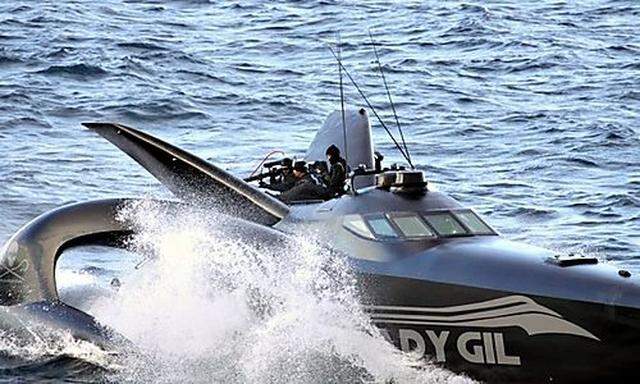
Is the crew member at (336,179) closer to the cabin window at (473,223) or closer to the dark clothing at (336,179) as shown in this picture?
Answer: the dark clothing at (336,179)

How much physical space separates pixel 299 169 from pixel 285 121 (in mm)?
15473

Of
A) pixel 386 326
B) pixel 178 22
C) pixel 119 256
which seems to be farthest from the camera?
pixel 178 22

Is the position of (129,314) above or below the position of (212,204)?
below

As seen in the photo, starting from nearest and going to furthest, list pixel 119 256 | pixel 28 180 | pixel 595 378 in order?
1. pixel 595 378
2. pixel 119 256
3. pixel 28 180

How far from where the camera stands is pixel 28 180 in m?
29.9

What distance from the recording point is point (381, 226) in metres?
16.7

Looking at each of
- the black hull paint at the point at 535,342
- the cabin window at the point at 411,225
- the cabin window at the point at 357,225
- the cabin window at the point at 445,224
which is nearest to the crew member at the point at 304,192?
the cabin window at the point at 357,225

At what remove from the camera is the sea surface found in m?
17.4

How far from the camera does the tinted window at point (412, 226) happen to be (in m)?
16.5

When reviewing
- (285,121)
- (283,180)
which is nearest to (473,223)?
(283,180)

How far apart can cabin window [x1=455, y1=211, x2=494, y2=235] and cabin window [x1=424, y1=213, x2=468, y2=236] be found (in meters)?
0.11

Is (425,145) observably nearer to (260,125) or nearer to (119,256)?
(260,125)

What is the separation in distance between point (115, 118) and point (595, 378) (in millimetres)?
23721

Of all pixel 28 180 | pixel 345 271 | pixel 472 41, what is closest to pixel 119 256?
pixel 28 180
